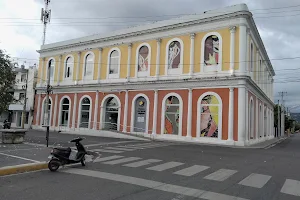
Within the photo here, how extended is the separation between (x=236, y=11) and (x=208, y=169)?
18890 millimetres

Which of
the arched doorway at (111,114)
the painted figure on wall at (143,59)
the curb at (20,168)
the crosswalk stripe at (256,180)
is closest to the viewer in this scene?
the crosswalk stripe at (256,180)

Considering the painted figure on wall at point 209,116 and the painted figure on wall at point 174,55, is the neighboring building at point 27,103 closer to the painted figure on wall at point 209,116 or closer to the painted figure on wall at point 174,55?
the painted figure on wall at point 174,55

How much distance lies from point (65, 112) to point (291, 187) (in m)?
33.8

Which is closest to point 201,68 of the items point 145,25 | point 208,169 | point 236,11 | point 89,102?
point 236,11

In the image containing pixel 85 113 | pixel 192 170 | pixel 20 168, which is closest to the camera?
pixel 20 168

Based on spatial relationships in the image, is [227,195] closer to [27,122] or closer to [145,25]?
[145,25]

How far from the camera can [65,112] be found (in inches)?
1496

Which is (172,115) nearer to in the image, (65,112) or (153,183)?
(65,112)

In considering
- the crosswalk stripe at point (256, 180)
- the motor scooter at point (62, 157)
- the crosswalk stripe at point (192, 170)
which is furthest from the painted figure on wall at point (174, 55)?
the crosswalk stripe at point (256, 180)

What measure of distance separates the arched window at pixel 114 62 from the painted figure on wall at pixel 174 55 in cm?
721

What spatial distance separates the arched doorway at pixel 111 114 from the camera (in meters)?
32.9

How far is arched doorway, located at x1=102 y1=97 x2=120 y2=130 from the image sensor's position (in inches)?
1294

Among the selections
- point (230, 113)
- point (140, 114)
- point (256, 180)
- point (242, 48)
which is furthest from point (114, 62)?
point (256, 180)

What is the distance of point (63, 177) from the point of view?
8586 mm
